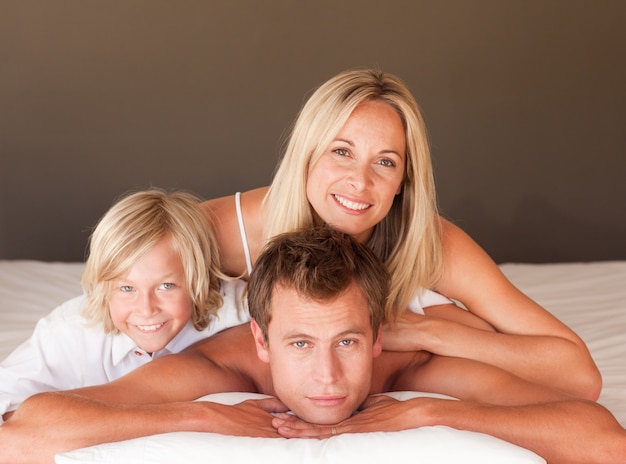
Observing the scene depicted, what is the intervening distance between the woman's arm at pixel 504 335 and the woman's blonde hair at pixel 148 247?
0.54m

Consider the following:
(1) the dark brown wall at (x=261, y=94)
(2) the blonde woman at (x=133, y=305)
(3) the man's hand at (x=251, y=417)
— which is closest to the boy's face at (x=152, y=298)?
(2) the blonde woman at (x=133, y=305)

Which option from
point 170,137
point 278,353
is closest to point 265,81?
point 170,137

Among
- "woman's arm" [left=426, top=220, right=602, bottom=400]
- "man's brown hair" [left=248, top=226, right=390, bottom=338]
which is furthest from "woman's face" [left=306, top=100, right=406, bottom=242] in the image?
"woman's arm" [left=426, top=220, right=602, bottom=400]

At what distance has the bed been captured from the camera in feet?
5.04

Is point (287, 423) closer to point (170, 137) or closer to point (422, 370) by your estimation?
point (422, 370)

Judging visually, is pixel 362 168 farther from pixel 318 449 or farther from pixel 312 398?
pixel 318 449

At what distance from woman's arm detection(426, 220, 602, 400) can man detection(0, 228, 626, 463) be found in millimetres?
189

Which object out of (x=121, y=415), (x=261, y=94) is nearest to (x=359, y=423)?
(x=121, y=415)

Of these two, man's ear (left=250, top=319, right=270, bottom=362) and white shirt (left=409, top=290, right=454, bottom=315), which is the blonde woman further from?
white shirt (left=409, top=290, right=454, bottom=315)

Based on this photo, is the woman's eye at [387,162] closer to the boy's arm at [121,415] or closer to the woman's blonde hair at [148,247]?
the woman's blonde hair at [148,247]

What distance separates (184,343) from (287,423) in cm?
54

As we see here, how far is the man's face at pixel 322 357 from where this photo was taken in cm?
175

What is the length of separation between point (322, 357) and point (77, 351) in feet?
2.40

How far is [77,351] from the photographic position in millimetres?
2166
